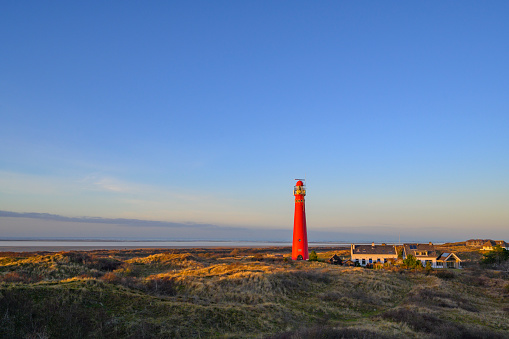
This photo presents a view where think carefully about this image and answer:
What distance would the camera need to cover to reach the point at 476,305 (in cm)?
2734

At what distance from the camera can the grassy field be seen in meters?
14.4

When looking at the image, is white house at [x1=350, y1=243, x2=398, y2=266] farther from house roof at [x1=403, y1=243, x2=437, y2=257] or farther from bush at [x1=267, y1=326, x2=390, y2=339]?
bush at [x1=267, y1=326, x2=390, y2=339]

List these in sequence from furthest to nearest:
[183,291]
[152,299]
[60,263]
→ [60,263] → [183,291] → [152,299]

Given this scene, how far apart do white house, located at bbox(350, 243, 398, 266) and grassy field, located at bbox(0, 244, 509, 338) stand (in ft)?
82.2

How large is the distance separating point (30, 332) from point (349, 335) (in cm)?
1330

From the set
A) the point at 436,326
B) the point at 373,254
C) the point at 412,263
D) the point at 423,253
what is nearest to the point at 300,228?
the point at 412,263

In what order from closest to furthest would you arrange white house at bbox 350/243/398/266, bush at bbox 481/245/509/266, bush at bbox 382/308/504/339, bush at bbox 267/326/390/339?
bush at bbox 267/326/390/339 → bush at bbox 382/308/504/339 → bush at bbox 481/245/509/266 → white house at bbox 350/243/398/266

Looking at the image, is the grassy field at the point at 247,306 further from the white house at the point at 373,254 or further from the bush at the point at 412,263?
the white house at the point at 373,254

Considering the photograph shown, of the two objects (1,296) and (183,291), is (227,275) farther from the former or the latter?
(1,296)

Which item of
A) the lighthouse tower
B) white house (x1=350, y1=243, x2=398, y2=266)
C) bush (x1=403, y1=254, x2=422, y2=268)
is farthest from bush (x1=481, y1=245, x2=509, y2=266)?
the lighthouse tower

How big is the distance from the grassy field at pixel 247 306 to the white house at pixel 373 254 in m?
25.1

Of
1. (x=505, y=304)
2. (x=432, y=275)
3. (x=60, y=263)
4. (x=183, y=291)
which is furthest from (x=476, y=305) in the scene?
(x=60, y=263)

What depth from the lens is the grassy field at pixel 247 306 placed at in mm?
14414

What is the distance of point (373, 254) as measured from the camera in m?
62.4
